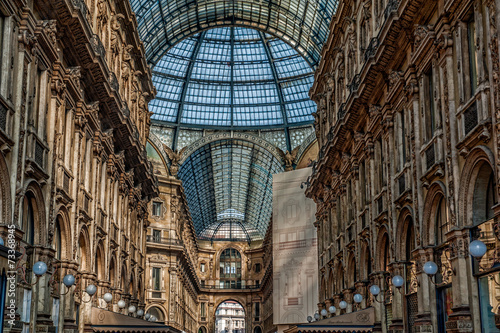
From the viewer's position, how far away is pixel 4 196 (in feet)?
64.7

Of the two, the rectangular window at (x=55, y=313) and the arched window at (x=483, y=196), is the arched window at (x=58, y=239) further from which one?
the arched window at (x=483, y=196)

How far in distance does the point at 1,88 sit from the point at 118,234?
881 inches

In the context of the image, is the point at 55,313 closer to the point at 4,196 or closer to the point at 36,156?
the point at 36,156

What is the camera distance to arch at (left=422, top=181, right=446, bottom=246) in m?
22.6

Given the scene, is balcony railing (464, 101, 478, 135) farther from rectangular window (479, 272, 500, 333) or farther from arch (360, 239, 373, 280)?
arch (360, 239, 373, 280)

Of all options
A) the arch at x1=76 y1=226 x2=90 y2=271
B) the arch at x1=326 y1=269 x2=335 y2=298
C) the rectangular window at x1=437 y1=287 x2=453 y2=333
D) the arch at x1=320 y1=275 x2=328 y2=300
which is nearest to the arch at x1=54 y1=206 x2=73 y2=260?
the arch at x1=76 y1=226 x2=90 y2=271

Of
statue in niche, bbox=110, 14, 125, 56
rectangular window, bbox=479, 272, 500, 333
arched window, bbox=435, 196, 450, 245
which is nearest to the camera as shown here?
rectangular window, bbox=479, 272, 500, 333

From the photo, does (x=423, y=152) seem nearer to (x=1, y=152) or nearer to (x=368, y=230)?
(x=368, y=230)

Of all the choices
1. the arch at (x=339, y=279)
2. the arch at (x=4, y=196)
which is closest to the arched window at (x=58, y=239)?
the arch at (x=4, y=196)

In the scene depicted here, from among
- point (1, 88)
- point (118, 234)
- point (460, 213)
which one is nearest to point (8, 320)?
point (1, 88)

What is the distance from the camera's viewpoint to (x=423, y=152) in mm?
23625

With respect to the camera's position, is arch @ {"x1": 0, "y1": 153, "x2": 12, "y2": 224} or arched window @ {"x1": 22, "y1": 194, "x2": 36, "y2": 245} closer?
arch @ {"x1": 0, "y1": 153, "x2": 12, "y2": 224}

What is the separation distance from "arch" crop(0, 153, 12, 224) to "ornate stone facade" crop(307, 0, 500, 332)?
13.2m

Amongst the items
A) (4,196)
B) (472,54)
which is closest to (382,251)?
(472,54)
